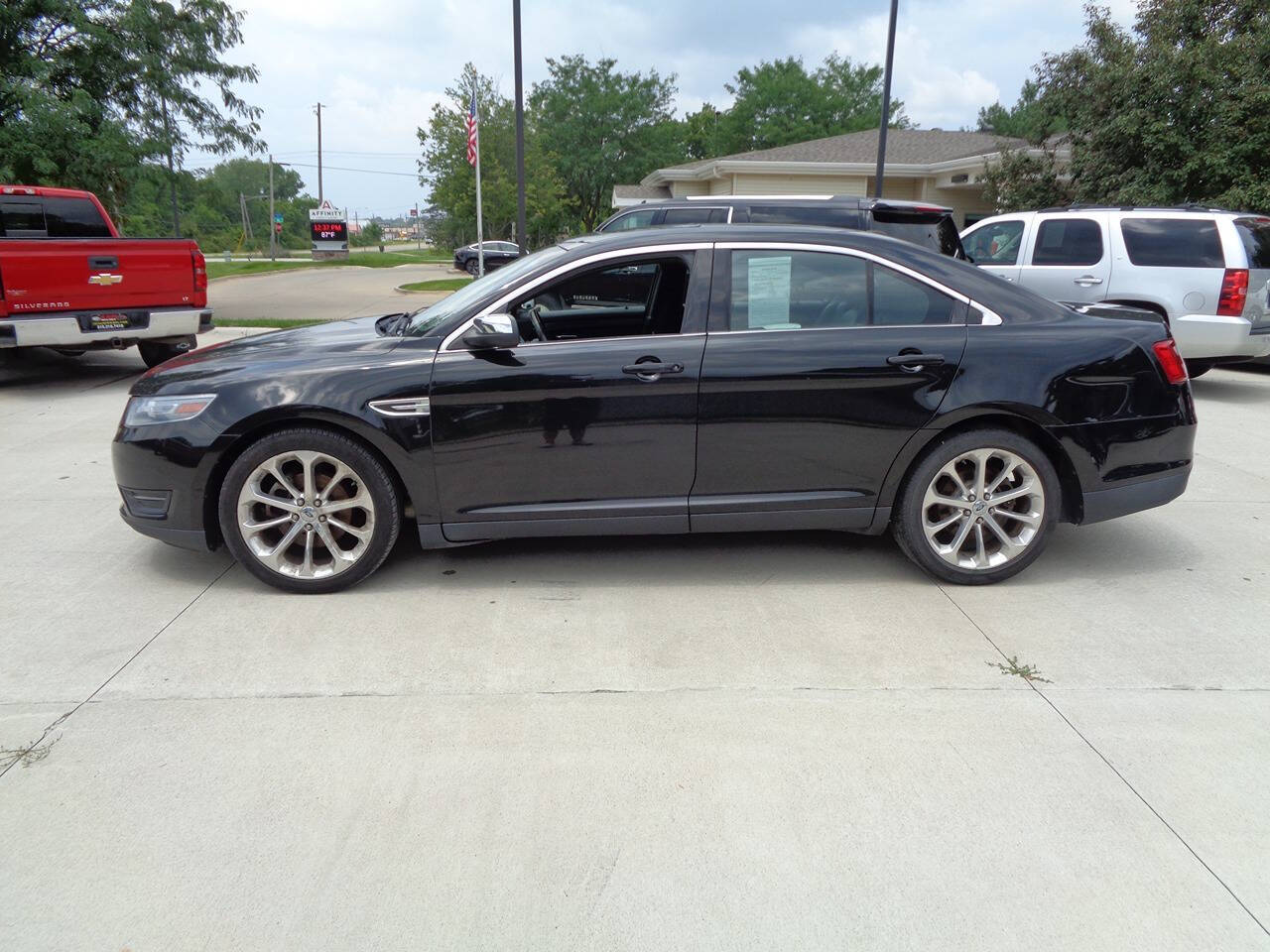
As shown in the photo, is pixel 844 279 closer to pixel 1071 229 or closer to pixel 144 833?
pixel 144 833

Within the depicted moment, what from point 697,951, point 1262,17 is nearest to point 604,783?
point 697,951

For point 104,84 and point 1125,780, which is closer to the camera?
point 1125,780

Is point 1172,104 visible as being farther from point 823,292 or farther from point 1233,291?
point 823,292

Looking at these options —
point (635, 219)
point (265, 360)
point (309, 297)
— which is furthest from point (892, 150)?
point (265, 360)

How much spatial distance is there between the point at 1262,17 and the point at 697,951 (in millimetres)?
17041

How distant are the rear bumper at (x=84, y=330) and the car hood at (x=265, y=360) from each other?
17.1 feet

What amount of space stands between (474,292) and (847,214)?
14.7 ft

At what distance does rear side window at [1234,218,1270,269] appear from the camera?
30.0ft

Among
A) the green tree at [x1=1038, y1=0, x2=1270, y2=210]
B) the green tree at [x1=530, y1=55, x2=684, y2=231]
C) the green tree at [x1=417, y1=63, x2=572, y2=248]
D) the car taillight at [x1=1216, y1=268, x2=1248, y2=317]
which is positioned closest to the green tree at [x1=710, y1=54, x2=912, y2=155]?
the green tree at [x1=530, y1=55, x2=684, y2=231]

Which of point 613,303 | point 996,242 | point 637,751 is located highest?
point 996,242

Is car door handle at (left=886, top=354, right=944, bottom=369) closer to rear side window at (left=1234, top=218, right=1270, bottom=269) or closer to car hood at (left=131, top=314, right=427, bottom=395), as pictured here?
car hood at (left=131, top=314, right=427, bottom=395)

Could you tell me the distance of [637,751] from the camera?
321 cm

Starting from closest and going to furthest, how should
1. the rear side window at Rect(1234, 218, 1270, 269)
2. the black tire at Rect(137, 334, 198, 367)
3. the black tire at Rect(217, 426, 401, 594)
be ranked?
the black tire at Rect(217, 426, 401, 594) → the rear side window at Rect(1234, 218, 1270, 269) → the black tire at Rect(137, 334, 198, 367)

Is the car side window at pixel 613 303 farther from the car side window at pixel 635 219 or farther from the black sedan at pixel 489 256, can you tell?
the black sedan at pixel 489 256
